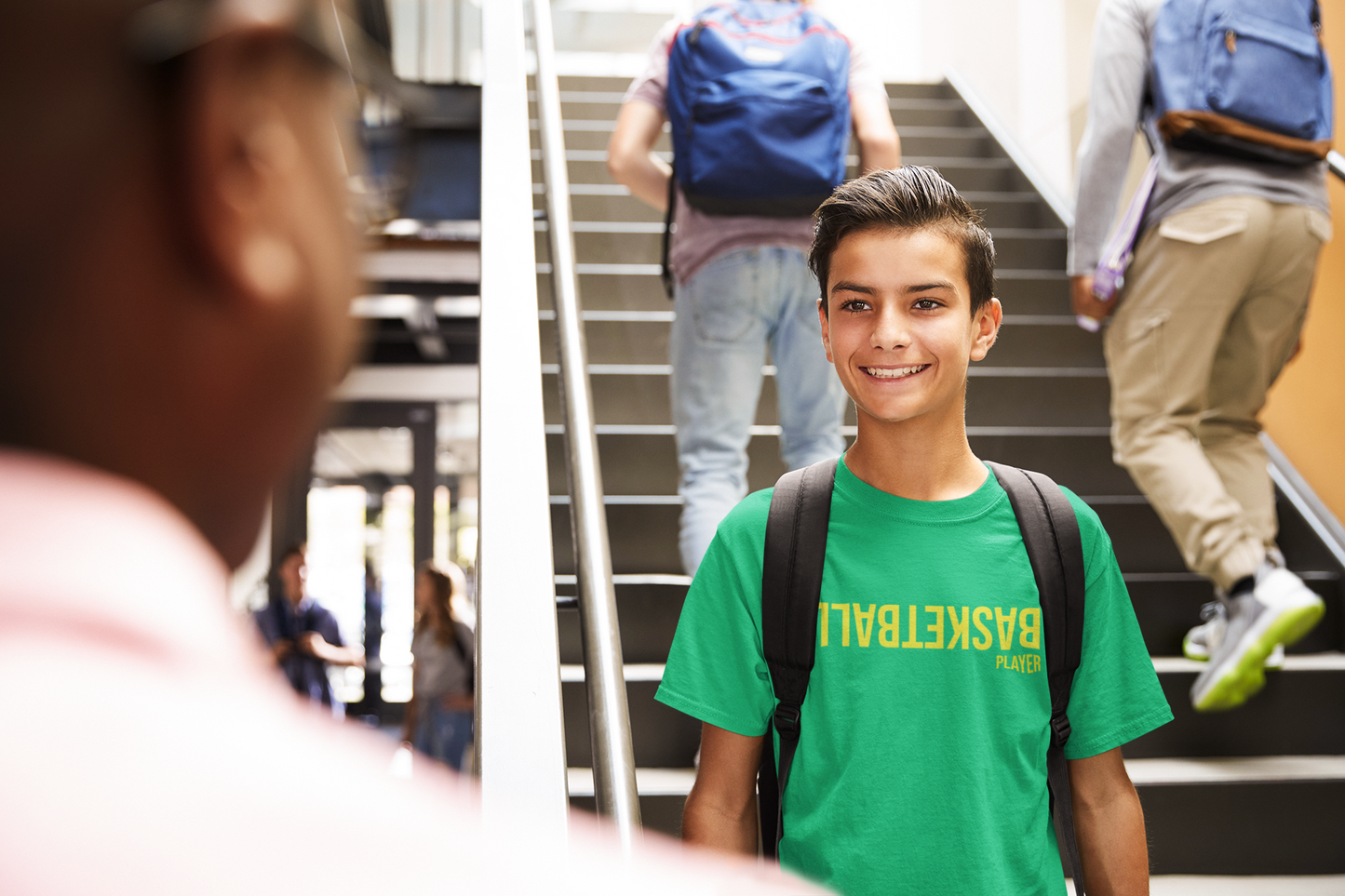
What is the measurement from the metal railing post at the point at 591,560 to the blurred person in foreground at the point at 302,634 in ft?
13.3

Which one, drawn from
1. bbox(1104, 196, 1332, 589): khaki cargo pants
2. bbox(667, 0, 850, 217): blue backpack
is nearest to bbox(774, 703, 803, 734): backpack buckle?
bbox(667, 0, 850, 217): blue backpack

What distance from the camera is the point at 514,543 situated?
1001 millimetres

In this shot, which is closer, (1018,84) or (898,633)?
(898,633)

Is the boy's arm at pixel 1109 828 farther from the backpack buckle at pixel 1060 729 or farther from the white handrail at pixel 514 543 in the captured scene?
the white handrail at pixel 514 543

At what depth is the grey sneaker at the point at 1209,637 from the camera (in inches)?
88.4

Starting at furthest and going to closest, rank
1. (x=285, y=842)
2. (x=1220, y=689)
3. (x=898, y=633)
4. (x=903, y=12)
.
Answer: (x=903, y=12) < (x=1220, y=689) < (x=898, y=633) < (x=285, y=842)

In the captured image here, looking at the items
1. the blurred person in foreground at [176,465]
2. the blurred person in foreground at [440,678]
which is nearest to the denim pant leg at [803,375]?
the blurred person in foreground at [176,465]

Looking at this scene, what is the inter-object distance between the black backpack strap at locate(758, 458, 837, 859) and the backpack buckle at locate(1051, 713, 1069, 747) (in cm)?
26

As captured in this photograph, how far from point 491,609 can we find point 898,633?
426 mm

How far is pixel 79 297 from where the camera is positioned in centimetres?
24

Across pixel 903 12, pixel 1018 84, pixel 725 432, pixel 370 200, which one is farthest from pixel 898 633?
pixel 903 12

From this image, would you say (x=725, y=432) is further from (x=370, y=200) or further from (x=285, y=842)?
(x=285, y=842)

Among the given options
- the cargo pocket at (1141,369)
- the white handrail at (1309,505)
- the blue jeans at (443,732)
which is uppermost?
the cargo pocket at (1141,369)

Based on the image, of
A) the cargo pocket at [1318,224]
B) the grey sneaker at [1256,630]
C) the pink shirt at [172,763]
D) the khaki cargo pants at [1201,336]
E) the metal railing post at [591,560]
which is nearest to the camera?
the pink shirt at [172,763]
